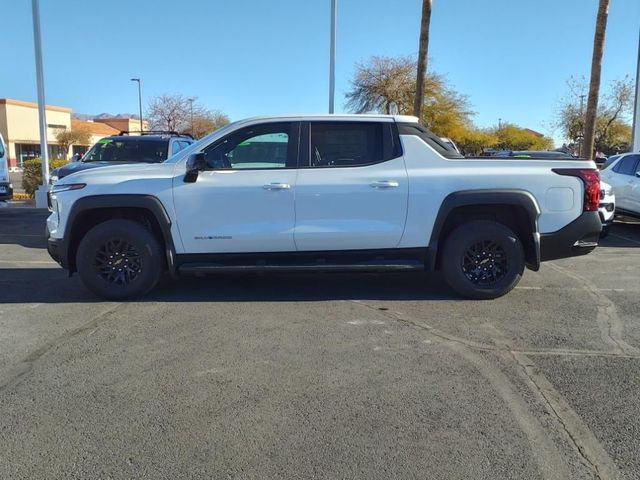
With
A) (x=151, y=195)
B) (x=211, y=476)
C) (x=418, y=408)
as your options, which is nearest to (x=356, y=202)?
(x=151, y=195)

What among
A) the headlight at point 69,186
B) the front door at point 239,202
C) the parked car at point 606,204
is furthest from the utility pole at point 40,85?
the parked car at point 606,204

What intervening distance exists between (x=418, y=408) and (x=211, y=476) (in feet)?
4.61

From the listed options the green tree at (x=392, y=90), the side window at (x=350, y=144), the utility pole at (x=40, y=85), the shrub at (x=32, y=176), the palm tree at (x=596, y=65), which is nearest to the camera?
the side window at (x=350, y=144)

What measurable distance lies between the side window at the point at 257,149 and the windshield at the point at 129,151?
5.42 m

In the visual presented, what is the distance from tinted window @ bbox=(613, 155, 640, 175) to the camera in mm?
11469

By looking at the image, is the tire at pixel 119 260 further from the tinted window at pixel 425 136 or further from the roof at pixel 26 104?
the roof at pixel 26 104

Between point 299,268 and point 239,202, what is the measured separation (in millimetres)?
921

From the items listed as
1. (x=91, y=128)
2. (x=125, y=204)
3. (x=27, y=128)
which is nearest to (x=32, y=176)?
(x=125, y=204)

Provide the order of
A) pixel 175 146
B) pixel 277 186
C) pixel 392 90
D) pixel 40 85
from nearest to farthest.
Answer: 1. pixel 277 186
2. pixel 175 146
3. pixel 40 85
4. pixel 392 90

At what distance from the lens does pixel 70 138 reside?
58094 mm

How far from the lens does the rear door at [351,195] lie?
19.1ft

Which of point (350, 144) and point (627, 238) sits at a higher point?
point (350, 144)

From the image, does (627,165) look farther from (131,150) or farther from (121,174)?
(121,174)

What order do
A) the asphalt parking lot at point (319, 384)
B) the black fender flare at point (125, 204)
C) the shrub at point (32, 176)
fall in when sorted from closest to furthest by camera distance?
1. the asphalt parking lot at point (319, 384)
2. the black fender flare at point (125, 204)
3. the shrub at point (32, 176)
